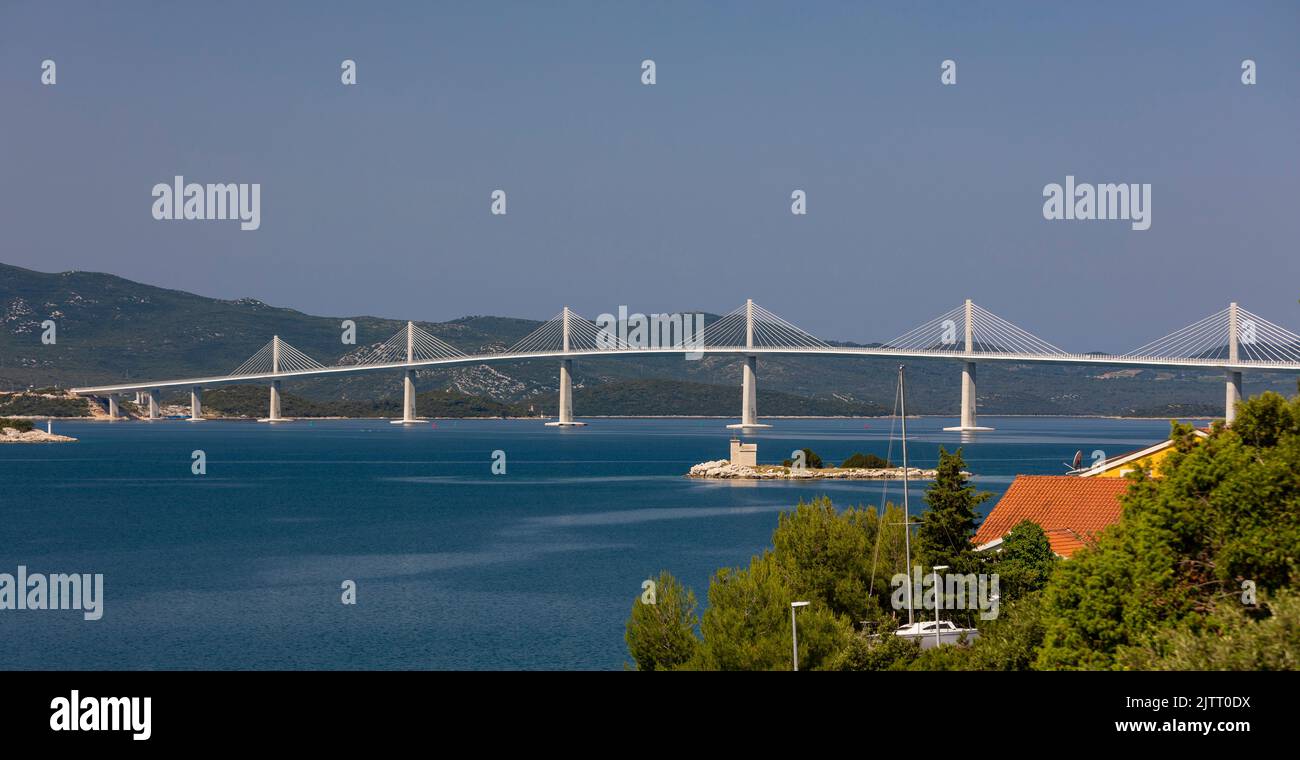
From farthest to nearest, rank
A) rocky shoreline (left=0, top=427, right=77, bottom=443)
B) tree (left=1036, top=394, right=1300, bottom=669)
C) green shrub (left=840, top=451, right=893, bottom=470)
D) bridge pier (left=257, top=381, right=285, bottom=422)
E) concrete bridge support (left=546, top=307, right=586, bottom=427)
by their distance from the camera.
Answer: bridge pier (left=257, top=381, right=285, bottom=422), concrete bridge support (left=546, top=307, right=586, bottom=427), rocky shoreline (left=0, top=427, right=77, bottom=443), green shrub (left=840, top=451, right=893, bottom=470), tree (left=1036, top=394, right=1300, bottom=669)

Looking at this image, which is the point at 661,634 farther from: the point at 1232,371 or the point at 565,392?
the point at 565,392

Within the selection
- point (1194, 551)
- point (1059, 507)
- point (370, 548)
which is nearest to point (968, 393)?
point (370, 548)

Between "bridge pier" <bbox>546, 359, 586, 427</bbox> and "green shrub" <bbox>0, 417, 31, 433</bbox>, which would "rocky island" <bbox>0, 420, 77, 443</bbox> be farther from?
"bridge pier" <bbox>546, 359, 586, 427</bbox>

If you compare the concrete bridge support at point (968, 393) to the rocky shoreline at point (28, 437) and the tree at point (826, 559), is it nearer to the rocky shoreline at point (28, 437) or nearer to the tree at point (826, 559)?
the rocky shoreline at point (28, 437)

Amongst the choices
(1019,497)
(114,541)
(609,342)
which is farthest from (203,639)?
(609,342)

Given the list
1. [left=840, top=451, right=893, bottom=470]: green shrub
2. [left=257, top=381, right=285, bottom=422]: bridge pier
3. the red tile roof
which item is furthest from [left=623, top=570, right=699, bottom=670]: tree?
[left=257, top=381, right=285, bottom=422]: bridge pier
